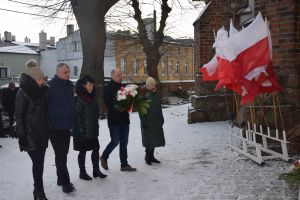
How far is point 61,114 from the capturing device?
18.3 ft

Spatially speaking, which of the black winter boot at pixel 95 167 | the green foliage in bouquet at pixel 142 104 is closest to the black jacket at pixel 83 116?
the black winter boot at pixel 95 167

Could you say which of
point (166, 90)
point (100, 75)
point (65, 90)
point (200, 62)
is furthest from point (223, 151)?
point (166, 90)

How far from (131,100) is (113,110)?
1.15 ft

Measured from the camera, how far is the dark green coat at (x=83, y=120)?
6039mm

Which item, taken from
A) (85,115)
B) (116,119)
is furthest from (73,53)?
(85,115)

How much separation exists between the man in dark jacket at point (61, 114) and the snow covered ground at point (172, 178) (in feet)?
1.29

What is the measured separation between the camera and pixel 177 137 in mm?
10555

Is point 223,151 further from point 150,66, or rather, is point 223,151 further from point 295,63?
point 150,66

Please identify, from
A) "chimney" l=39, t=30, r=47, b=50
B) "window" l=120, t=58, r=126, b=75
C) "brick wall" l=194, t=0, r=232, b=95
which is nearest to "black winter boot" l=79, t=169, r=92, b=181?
"brick wall" l=194, t=0, r=232, b=95

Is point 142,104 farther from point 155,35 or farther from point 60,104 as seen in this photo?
point 155,35

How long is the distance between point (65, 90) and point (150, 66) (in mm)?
19017

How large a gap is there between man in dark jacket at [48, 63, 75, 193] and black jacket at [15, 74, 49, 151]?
299mm

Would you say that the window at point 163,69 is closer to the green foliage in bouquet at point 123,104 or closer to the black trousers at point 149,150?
the black trousers at point 149,150

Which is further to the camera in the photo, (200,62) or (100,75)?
(100,75)
